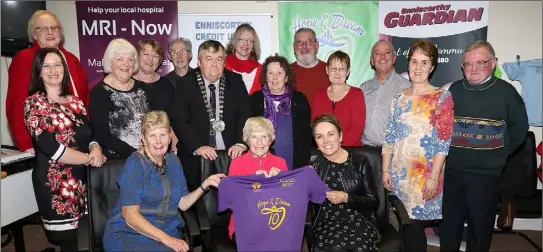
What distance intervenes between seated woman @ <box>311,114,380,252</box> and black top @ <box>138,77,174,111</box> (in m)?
1.16

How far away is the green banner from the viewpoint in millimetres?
4945

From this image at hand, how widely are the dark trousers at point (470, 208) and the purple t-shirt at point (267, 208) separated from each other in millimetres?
1275

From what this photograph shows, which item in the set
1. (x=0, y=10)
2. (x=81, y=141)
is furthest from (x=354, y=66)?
(x=0, y=10)

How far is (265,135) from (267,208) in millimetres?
470

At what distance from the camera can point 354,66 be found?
5.07 m

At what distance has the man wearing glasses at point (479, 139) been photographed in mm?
3088

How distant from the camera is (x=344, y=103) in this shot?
3.45 m

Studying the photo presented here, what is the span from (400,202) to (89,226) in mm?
1903

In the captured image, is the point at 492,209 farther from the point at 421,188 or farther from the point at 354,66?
the point at 354,66

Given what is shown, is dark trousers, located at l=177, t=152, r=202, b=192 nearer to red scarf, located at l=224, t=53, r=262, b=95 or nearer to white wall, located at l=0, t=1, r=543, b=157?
red scarf, located at l=224, t=53, r=262, b=95

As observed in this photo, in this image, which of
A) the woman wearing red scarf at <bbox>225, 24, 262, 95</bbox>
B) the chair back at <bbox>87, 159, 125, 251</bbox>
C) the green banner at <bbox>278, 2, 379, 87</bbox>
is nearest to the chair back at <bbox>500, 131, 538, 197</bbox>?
the green banner at <bbox>278, 2, 379, 87</bbox>

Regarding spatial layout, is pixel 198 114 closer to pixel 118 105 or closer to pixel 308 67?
pixel 118 105

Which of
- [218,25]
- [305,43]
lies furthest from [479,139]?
[218,25]

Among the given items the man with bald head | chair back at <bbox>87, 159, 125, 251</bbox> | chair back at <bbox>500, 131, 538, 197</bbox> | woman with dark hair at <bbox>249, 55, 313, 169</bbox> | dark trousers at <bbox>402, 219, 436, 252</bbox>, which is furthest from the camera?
chair back at <bbox>500, 131, 538, 197</bbox>
